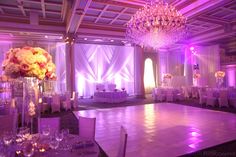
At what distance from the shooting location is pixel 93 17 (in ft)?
28.5

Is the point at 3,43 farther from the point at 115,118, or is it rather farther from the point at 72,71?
the point at 115,118

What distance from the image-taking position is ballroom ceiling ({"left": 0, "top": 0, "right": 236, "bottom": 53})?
21.0 ft

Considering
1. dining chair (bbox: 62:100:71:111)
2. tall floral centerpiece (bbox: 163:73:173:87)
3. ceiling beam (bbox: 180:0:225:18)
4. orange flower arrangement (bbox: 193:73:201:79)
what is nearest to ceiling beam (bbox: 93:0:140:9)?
ceiling beam (bbox: 180:0:225:18)

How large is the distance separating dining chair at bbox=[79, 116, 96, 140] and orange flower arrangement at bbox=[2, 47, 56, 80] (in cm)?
100

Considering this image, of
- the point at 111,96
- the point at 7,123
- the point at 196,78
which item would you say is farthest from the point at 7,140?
the point at 196,78

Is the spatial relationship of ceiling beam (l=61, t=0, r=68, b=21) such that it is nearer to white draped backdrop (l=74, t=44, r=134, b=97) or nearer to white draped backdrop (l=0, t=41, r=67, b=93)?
white draped backdrop (l=0, t=41, r=67, b=93)

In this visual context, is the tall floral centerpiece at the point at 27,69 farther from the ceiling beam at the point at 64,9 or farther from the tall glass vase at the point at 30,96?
the ceiling beam at the point at 64,9

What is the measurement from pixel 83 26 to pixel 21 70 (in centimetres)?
818

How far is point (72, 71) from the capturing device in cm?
1009

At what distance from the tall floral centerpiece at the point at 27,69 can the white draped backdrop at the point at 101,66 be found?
10368mm

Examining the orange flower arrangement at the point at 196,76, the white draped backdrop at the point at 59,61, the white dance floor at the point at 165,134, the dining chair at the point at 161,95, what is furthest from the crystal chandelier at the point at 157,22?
the orange flower arrangement at the point at 196,76

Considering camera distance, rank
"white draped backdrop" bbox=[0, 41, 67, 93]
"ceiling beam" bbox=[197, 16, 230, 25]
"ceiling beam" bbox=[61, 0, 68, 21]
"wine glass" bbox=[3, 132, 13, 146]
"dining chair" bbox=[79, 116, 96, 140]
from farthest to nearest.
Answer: "white draped backdrop" bbox=[0, 41, 67, 93] → "ceiling beam" bbox=[197, 16, 230, 25] → "ceiling beam" bbox=[61, 0, 68, 21] → "dining chair" bbox=[79, 116, 96, 140] → "wine glass" bbox=[3, 132, 13, 146]

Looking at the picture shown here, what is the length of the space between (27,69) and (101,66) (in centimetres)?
1127

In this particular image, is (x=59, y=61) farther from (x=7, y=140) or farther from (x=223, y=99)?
(x=7, y=140)
